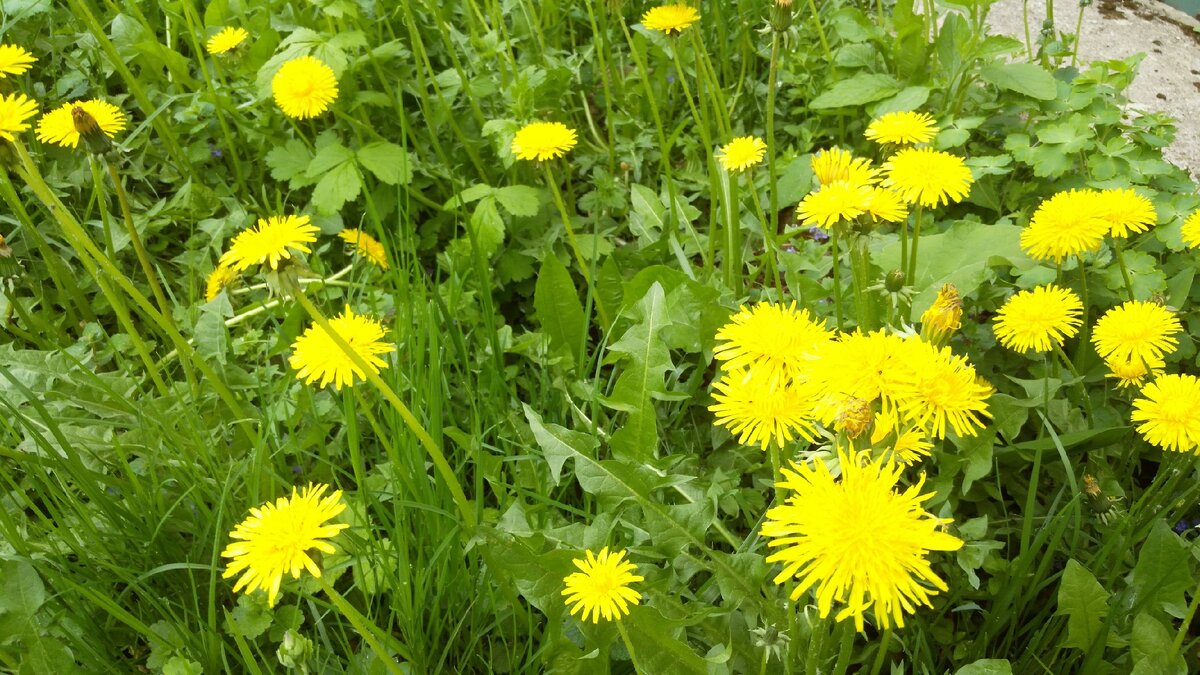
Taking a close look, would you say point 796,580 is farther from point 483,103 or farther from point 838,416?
point 483,103

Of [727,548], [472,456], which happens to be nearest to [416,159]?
[472,456]

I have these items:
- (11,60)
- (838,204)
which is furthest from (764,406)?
(11,60)

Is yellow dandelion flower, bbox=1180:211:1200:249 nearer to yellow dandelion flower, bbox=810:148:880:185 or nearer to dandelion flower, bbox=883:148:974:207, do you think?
dandelion flower, bbox=883:148:974:207

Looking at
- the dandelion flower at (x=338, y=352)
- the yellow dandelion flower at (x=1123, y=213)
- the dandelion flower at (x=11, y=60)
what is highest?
the dandelion flower at (x=11, y=60)

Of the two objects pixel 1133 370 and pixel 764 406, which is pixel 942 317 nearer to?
pixel 764 406

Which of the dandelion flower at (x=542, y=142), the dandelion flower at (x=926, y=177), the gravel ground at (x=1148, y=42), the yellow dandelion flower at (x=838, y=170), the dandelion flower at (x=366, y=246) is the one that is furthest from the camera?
the gravel ground at (x=1148, y=42)

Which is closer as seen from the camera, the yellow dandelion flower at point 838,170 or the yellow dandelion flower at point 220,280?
the yellow dandelion flower at point 838,170

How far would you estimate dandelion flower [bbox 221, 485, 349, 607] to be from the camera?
3.22 ft

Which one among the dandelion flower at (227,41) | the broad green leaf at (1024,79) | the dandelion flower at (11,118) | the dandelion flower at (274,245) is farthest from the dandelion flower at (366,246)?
the broad green leaf at (1024,79)

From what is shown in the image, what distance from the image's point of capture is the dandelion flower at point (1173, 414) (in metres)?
1.22

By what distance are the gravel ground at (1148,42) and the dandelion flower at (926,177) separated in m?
1.53

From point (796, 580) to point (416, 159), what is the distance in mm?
1702

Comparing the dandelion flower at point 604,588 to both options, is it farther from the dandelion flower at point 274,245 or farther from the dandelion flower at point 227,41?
the dandelion flower at point 227,41

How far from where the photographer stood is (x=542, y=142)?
1874 mm
